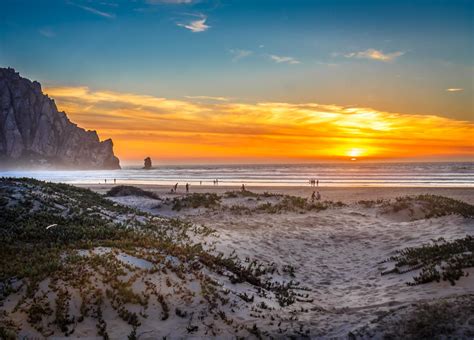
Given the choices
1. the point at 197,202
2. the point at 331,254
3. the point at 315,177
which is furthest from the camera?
the point at 315,177

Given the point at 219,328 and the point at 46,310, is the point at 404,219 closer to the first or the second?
the point at 219,328

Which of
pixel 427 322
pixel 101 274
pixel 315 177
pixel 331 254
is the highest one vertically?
pixel 315 177

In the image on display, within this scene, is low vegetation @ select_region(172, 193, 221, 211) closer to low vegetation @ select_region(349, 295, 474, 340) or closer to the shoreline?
the shoreline

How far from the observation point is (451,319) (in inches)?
323

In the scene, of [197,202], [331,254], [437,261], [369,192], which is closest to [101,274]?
[437,261]

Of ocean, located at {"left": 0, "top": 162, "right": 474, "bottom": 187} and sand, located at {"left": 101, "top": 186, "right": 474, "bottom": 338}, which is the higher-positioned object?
ocean, located at {"left": 0, "top": 162, "right": 474, "bottom": 187}

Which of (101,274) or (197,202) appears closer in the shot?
(101,274)

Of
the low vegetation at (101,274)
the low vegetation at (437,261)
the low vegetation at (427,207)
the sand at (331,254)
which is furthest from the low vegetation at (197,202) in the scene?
the low vegetation at (437,261)

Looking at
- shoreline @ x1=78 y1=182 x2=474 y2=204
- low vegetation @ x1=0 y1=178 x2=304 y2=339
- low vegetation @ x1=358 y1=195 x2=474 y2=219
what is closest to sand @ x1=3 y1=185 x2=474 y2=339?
low vegetation @ x1=0 y1=178 x2=304 y2=339

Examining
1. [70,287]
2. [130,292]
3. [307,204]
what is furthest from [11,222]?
[307,204]

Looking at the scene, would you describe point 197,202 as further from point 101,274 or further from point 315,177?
point 315,177

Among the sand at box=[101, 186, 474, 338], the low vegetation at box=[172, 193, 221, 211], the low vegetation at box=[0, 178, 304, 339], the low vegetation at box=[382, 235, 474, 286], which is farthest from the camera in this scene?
the low vegetation at box=[172, 193, 221, 211]

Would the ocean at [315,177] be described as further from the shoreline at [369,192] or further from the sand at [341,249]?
the sand at [341,249]

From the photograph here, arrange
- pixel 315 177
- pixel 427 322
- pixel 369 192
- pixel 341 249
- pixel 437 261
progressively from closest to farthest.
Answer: pixel 427 322 < pixel 437 261 < pixel 341 249 < pixel 369 192 < pixel 315 177
